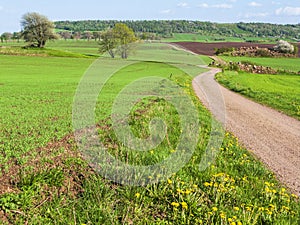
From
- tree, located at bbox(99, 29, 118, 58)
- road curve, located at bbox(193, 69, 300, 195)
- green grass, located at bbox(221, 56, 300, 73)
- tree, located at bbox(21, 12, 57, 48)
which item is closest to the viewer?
road curve, located at bbox(193, 69, 300, 195)

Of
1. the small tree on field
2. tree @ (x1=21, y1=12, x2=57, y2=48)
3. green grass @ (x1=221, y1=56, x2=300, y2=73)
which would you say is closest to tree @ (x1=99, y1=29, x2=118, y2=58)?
tree @ (x1=21, y1=12, x2=57, y2=48)

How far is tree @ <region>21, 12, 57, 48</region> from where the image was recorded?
8394 cm

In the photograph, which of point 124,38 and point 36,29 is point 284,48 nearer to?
point 124,38

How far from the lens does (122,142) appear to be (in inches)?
354

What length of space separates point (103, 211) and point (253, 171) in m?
4.40

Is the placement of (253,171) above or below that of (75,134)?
below

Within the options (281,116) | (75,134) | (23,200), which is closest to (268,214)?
(23,200)

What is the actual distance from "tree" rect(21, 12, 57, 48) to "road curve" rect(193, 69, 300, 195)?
243 feet

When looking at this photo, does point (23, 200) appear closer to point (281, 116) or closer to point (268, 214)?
point (268, 214)

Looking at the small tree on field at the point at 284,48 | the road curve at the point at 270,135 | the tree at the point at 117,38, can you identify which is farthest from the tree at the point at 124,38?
the road curve at the point at 270,135

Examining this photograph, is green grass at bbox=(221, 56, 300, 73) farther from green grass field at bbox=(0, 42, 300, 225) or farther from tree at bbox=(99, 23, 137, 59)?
green grass field at bbox=(0, 42, 300, 225)

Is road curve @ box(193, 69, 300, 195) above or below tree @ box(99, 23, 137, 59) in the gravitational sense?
below

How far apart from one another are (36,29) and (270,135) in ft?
273

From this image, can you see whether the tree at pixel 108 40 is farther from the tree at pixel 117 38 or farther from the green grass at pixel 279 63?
the green grass at pixel 279 63
